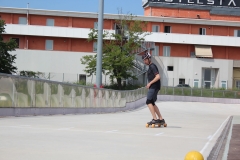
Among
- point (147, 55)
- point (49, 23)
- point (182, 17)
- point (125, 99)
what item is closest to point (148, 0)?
point (182, 17)

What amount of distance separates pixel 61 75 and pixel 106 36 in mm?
9251

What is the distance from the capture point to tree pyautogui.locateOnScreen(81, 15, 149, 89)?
241 feet

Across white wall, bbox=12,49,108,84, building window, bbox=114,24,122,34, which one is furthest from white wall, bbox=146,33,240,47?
white wall, bbox=12,49,108,84

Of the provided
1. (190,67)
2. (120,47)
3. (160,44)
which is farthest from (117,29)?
(190,67)

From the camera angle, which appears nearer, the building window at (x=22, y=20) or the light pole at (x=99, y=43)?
the light pole at (x=99, y=43)

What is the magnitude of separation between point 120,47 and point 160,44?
7334 mm

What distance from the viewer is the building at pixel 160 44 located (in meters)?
76.6

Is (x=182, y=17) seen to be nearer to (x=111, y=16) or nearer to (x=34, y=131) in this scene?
(x=111, y=16)

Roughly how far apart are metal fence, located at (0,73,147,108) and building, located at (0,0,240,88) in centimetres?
4647

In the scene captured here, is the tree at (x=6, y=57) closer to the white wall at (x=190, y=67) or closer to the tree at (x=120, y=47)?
the tree at (x=120, y=47)

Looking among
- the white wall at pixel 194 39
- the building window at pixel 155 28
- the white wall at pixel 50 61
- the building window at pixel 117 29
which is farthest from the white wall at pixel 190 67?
the white wall at pixel 50 61

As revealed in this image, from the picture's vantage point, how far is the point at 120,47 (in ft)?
251

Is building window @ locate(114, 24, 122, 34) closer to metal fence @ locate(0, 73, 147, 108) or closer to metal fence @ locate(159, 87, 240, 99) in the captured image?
metal fence @ locate(159, 87, 240, 99)

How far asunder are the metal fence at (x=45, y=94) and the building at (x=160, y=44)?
1829 inches
